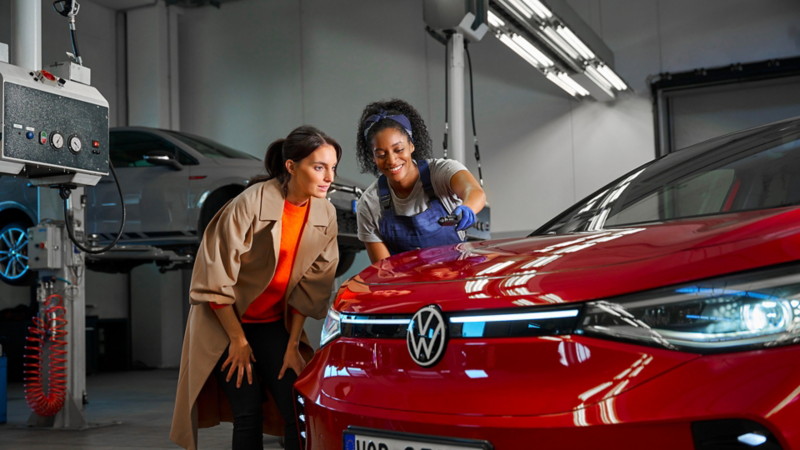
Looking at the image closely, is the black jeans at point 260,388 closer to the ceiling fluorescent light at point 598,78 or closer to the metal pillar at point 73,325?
the metal pillar at point 73,325

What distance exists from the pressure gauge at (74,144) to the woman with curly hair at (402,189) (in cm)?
132

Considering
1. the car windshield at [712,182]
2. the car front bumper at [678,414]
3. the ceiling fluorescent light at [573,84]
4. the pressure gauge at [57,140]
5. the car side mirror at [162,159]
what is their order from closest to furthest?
the car front bumper at [678,414], the car windshield at [712,182], the pressure gauge at [57,140], the car side mirror at [162,159], the ceiling fluorescent light at [573,84]

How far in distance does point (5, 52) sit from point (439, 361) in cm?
245

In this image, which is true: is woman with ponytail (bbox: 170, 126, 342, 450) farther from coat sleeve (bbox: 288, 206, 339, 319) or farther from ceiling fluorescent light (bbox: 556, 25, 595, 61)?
ceiling fluorescent light (bbox: 556, 25, 595, 61)

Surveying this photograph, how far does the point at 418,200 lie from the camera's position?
86.7 inches

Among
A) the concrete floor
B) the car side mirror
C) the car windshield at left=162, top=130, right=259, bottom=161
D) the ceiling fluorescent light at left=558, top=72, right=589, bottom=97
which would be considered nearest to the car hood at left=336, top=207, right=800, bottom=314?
the concrete floor

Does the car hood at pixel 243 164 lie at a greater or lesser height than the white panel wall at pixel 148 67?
lesser

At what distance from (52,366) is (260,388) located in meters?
2.92

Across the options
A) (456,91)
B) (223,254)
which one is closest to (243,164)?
(456,91)

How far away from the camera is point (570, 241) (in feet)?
4.56

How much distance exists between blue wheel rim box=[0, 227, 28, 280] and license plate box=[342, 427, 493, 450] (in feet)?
19.8

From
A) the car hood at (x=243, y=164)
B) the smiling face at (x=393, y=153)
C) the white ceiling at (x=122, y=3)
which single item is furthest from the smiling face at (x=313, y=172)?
the white ceiling at (x=122, y=3)

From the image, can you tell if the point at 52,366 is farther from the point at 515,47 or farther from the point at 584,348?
the point at 584,348

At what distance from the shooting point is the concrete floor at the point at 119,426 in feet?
12.4
